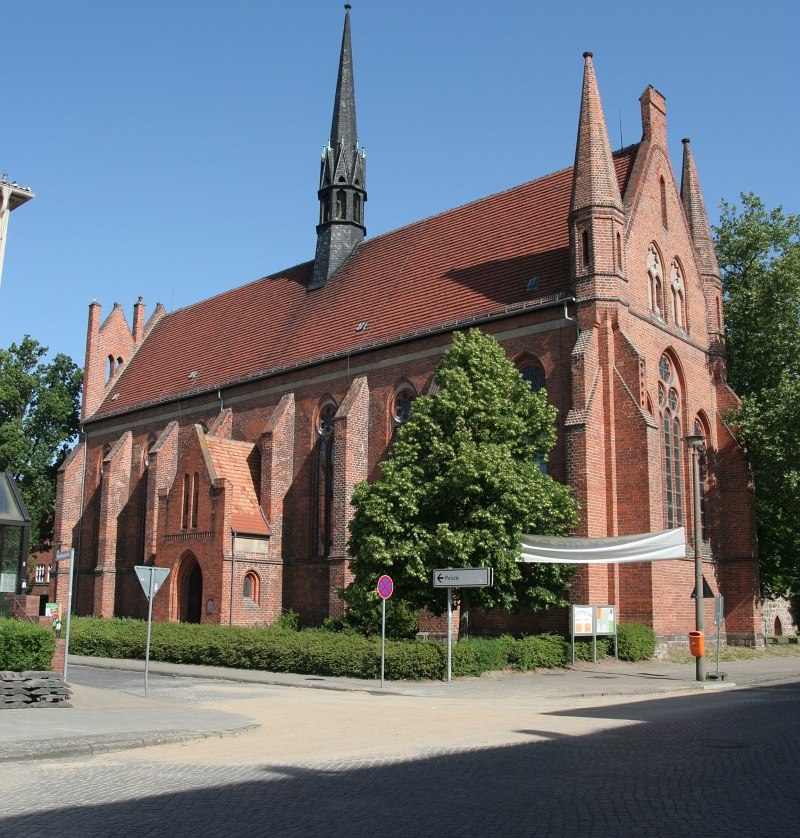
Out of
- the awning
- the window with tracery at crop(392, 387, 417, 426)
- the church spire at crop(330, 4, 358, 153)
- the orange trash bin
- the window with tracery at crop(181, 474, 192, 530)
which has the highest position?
the church spire at crop(330, 4, 358, 153)

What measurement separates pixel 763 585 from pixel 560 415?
11.8 m

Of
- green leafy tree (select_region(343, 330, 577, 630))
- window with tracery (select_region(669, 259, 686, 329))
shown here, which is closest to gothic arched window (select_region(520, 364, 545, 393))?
green leafy tree (select_region(343, 330, 577, 630))

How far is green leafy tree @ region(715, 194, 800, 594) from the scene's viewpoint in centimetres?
3102

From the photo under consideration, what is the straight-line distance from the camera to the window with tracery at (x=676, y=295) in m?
32.0

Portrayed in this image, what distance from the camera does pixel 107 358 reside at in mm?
49562

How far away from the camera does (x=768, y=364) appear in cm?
3550

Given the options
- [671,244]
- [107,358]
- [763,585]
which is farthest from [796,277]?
[107,358]

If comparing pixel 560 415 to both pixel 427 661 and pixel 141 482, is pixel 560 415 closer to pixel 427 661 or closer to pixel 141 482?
pixel 427 661

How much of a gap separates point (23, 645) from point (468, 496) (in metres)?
11.2

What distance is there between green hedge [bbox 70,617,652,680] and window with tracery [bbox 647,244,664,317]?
435 inches

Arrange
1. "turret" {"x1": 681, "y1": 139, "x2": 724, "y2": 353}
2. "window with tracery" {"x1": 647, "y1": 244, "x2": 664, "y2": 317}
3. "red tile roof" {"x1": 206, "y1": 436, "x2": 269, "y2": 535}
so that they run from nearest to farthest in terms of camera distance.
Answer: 1. "window with tracery" {"x1": 647, "y1": 244, "x2": 664, "y2": 317}
2. "turret" {"x1": 681, "y1": 139, "x2": 724, "y2": 353}
3. "red tile roof" {"x1": 206, "y1": 436, "x2": 269, "y2": 535}

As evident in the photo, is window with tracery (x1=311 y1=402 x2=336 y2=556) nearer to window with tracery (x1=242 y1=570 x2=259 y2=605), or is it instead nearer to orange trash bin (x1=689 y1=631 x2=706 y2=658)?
window with tracery (x1=242 y1=570 x2=259 y2=605)

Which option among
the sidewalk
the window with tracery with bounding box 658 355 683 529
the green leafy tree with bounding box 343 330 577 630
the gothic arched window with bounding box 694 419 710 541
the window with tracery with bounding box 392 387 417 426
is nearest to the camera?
the sidewalk

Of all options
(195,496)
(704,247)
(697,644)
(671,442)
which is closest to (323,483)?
(195,496)
